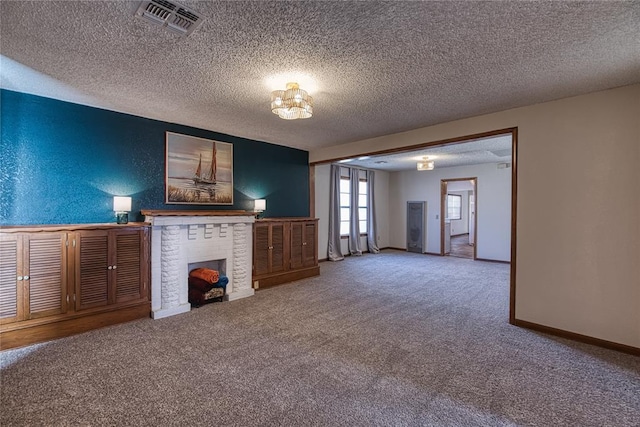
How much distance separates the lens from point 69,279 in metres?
3.00

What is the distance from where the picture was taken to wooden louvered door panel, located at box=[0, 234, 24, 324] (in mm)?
2656

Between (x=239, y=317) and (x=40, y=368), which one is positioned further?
(x=239, y=317)

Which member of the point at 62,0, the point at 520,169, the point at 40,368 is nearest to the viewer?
the point at 62,0

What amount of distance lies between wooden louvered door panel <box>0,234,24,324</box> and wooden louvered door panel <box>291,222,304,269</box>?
3.46 meters

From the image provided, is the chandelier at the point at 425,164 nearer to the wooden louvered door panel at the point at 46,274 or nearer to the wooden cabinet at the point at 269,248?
the wooden cabinet at the point at 269,248

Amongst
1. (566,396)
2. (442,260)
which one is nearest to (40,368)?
(566,396)

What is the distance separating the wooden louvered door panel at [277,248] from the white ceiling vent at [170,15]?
11.0 ft

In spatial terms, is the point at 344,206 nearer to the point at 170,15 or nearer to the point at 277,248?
the point at 277,248

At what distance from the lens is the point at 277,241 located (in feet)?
16.6

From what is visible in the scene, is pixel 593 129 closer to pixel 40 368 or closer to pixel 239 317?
pixel 239 317

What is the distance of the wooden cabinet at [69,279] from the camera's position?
2.71 metres

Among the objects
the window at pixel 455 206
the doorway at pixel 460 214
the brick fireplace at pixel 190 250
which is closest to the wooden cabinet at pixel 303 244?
the brick fireplace at pixel 190 250

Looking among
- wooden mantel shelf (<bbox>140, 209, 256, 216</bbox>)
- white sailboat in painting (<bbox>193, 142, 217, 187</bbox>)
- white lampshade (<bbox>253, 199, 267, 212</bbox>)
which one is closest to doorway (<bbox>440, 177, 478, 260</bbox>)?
white lampshade (<bbox>253, 199, 267, 212</bbox>)

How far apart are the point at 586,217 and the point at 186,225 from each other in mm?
4596
